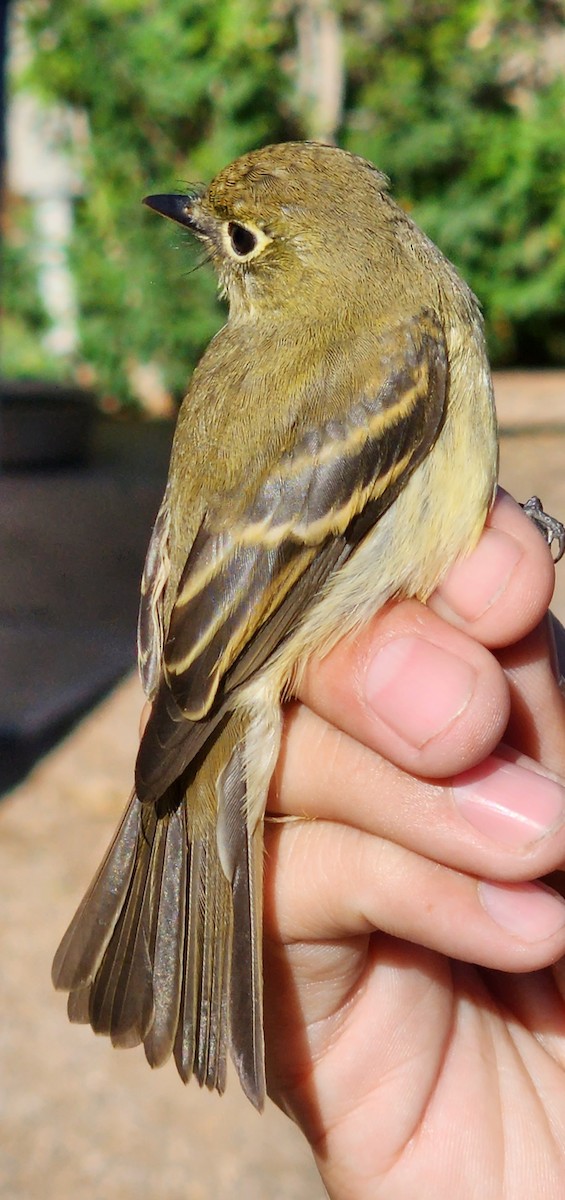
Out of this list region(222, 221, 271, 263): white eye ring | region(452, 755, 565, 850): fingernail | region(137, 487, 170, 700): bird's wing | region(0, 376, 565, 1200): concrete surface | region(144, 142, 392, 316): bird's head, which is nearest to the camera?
region(452, 755, 565, 850): fingernail

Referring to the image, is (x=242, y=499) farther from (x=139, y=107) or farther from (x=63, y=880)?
(x=139, y=107)

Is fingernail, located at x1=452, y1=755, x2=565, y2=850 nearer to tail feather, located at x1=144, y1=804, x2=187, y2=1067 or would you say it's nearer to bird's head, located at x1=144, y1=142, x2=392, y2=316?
tail feather, located at x1=144, y1=804, x2=187, y2=1067

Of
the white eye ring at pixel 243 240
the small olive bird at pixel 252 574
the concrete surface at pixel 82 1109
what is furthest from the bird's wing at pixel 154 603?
the concrete surface at pixel 82 1109

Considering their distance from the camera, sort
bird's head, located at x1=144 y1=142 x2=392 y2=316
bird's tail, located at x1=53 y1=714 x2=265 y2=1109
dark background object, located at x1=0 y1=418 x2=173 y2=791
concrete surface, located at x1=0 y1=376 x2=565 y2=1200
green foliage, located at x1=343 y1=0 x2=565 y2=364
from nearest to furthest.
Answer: bird's tail, located at x1=53 y1=714 x2=265 y2=1109, bird's head, located at x1=144 y1=142 x2=392 y2=316, concrete surface, located at x1=0 y1=376 x2=565 y2=1200, dark background object, located at x1=0 y1=418 x2=173 y2=791, green foliage, located at x1=343 y1=0 x2=565 y2=364

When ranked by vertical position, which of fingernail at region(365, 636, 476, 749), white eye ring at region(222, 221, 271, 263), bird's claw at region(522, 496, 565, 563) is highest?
white eye ring at region(222, 221, 271, 263)

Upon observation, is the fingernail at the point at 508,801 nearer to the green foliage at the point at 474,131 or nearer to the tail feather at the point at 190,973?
the tail feather at the point at 190,973

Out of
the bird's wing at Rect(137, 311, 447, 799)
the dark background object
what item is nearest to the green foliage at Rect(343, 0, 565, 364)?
the dark background object
